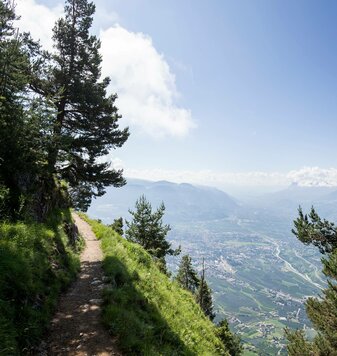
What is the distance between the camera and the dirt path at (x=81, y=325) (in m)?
7.51

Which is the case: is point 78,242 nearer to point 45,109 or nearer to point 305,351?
point 45,109

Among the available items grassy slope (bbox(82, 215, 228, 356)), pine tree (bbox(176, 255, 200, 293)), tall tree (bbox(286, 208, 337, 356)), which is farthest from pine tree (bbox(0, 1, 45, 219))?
pine tree (bbox(176, 255, 200, 293))

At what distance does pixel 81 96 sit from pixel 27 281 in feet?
49.5

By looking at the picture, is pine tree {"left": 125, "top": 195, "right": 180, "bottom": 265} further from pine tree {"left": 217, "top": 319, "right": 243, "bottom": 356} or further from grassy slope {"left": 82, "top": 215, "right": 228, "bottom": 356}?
grassy slope {"left": 82, "top": 215, "right": 228, "bottom": 356}

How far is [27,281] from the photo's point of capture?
8.45m

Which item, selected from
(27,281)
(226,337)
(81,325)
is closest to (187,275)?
(226,337)

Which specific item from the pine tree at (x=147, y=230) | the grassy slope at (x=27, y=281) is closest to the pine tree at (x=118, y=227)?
the pine tree at (x=147, y=230)

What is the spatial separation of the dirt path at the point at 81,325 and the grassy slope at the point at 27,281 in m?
Result: 0.39

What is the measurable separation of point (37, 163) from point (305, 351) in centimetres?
2137

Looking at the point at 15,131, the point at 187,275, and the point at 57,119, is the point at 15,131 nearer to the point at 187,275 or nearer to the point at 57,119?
the point at 57,119

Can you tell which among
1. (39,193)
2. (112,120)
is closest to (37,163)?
(39,193)

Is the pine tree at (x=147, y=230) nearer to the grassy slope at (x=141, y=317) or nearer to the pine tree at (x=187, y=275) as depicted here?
the pine tree at (x=187, y=275)

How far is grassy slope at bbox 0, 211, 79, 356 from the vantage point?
6750 mm

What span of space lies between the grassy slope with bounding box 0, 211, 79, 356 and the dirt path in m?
0.39
